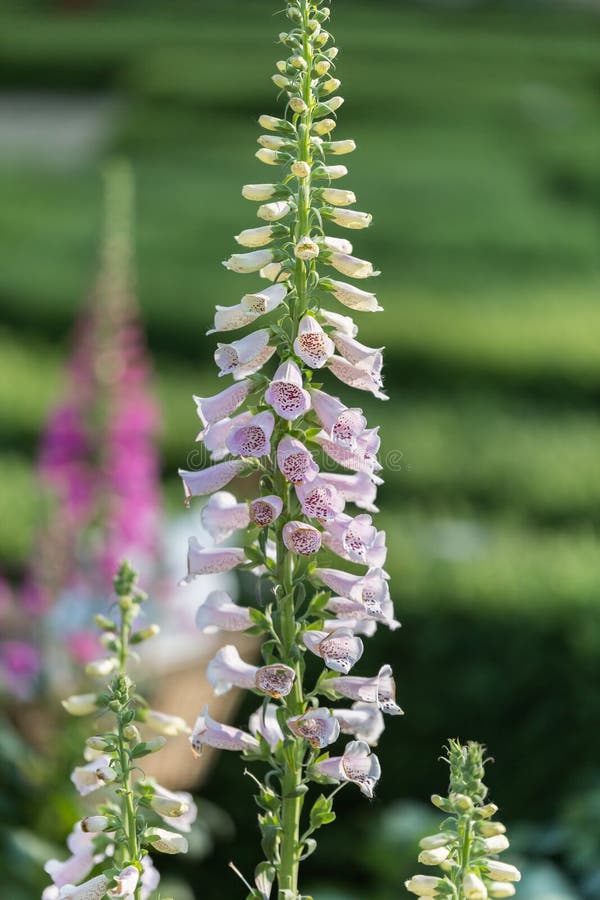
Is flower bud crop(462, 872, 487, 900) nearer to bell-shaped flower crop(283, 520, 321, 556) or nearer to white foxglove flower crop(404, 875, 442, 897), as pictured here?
white foxglove flower crop(404, 875, 442, 897)

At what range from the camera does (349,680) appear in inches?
60.5

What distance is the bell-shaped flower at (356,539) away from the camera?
1482 millimetres

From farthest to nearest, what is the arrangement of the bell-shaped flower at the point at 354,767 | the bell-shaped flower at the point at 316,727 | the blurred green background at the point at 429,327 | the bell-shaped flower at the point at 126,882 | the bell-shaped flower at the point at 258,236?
the blurred green background at the point at 429,327, the bell-shaped flower at the point at 258,236, the bell-shaped flower at the point at 354,767, the bell-shaped flower at the point at 316,727, the bell-shaped flower at the point at 126,882

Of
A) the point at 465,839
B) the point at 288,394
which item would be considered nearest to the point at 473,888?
the point at 465,839

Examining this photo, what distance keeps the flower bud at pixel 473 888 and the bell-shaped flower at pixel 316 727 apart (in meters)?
0.19

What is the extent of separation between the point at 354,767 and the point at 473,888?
0.70ft

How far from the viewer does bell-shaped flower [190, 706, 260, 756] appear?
151 cm

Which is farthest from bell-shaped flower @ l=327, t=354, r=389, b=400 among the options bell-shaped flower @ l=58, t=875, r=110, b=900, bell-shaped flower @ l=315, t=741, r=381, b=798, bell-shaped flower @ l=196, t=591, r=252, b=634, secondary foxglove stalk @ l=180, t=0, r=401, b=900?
→ bell-shaped flower @ l=58, t=875, r=110, b=900

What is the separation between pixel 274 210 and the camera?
151 cm

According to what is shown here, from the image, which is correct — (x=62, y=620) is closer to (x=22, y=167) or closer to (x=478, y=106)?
(x=22, y=167)

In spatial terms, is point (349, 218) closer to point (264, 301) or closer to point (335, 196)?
point (335, 196)

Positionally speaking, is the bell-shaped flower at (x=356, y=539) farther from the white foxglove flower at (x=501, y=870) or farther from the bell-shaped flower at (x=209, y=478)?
the white foxglove flower at (x=501, y=870)

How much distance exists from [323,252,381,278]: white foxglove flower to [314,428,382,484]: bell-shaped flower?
0.20 metres

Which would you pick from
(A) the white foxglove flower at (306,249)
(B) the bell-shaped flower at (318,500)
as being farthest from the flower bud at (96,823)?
(A) the white foxglove flower at (306,249)
